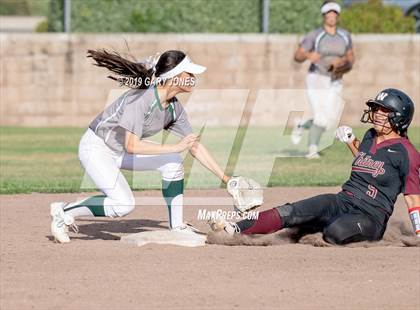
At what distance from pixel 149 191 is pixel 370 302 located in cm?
708

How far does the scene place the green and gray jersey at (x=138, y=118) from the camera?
979 centimetres

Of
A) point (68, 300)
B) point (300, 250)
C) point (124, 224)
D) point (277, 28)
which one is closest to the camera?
point (68, 300)

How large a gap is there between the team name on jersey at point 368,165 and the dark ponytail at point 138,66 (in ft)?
6.02

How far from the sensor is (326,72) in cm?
1816

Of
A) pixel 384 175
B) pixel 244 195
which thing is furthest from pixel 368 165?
pixel 244 195

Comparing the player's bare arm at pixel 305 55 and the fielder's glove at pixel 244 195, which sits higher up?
the fielder's glove at pixel 244 195

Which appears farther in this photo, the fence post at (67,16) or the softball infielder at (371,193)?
the fence post at (67,16)

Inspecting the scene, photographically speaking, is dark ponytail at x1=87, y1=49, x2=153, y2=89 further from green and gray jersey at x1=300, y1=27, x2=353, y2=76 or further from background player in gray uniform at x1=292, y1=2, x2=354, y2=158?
green and gray jersey at x1=300, y1=27, x2=353, y2=76

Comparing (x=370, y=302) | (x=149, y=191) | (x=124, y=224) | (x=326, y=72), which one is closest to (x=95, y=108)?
(x=326, y=72)

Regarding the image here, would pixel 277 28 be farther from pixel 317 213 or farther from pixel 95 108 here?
pixel 317 213

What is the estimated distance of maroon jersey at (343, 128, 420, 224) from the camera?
9883mm

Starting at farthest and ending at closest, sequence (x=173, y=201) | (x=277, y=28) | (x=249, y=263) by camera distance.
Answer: (x=277, y=28) → (x=173, y=201) → (x=249, y=263)

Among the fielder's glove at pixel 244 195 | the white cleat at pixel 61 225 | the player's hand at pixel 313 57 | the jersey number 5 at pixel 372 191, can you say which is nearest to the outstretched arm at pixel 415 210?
the jersey number 5 at pixel 372 191

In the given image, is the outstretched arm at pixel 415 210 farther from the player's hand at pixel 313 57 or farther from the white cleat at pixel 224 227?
the player's hand at pixel 313 57
